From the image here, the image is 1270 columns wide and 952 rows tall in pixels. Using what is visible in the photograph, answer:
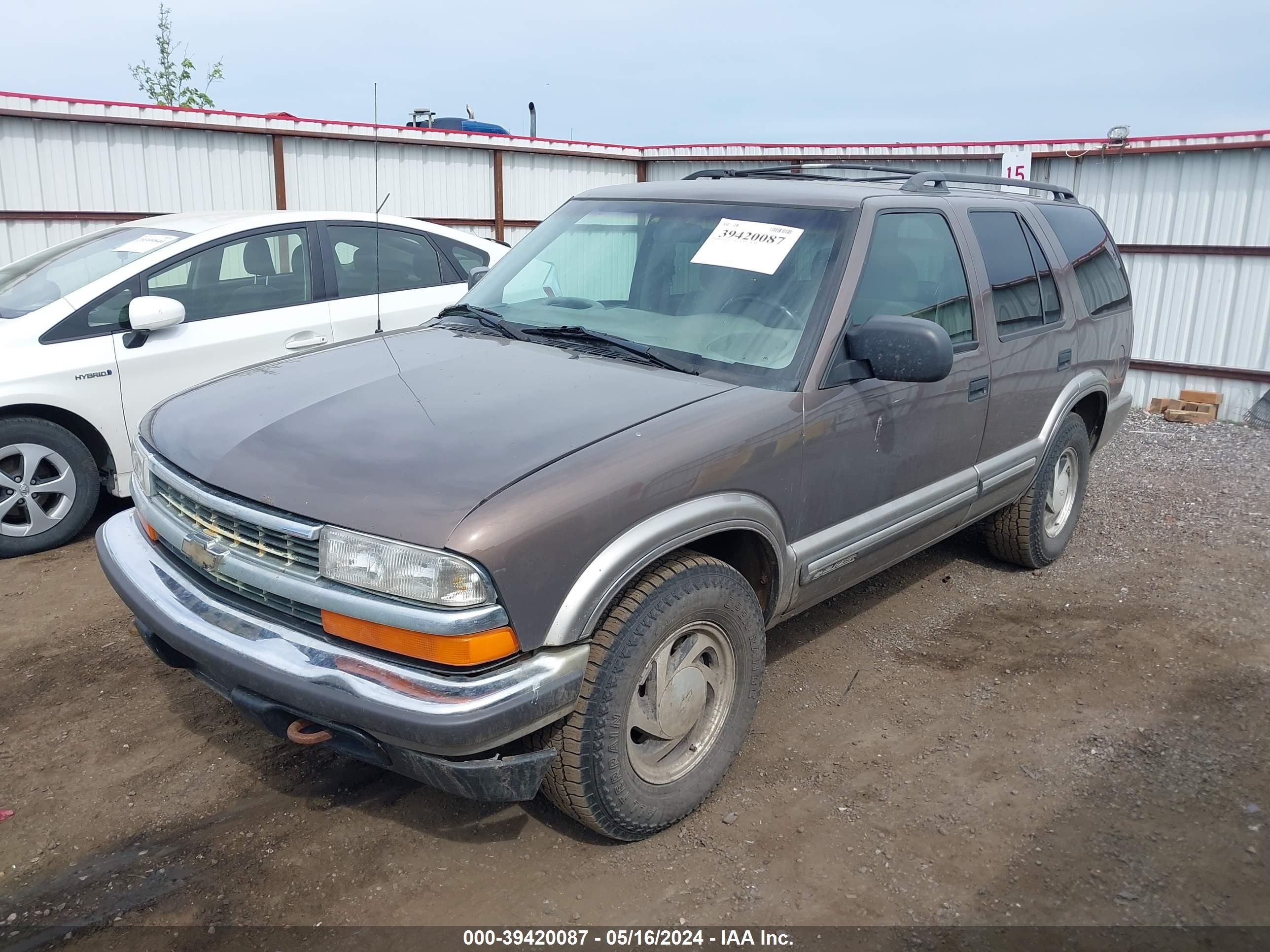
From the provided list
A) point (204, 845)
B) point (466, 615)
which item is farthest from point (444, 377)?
point (204, 845)

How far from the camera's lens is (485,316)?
407cm

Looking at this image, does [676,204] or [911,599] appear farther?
[911,599]

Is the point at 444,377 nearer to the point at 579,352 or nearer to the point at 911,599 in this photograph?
the point at 579,352

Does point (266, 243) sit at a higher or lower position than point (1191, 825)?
higher

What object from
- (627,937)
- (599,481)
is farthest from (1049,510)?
(627,937)

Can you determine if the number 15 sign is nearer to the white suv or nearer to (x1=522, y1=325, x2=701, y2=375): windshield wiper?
the white suv

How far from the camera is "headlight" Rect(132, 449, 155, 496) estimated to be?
3.32 m

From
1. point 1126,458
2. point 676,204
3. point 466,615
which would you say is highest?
point 676,204

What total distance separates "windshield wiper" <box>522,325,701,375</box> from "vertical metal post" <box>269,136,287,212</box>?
848 centimetres

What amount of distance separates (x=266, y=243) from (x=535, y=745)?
4.46 meters

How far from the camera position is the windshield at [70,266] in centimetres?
560

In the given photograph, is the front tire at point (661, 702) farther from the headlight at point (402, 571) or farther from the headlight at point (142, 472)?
the headlight at point (142, 472)

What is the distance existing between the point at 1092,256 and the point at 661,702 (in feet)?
12.8

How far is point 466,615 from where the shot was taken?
245 centimetres
